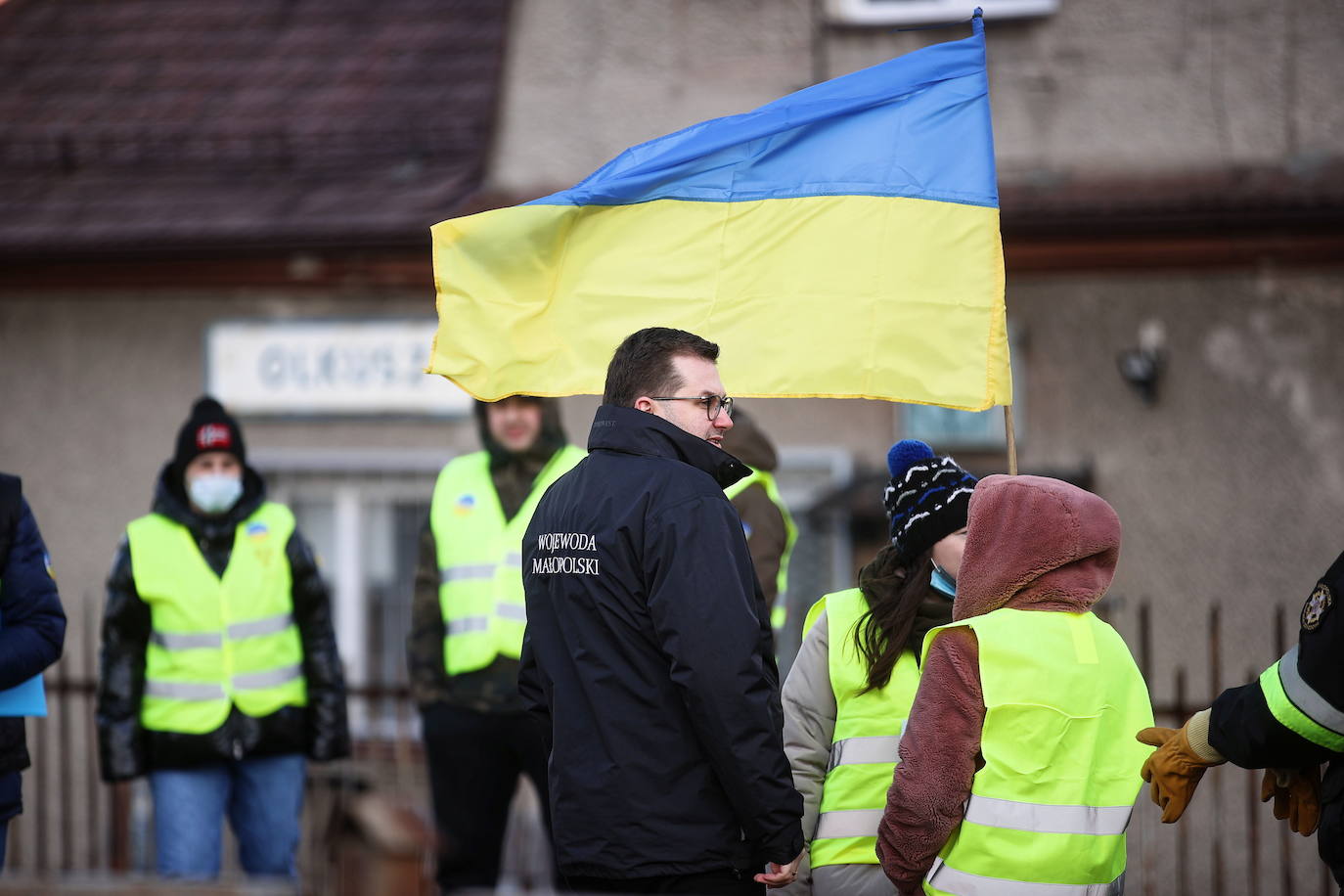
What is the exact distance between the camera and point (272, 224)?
8477mm

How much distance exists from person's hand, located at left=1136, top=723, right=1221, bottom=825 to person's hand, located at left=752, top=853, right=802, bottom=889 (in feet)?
2.58

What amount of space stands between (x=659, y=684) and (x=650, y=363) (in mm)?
755

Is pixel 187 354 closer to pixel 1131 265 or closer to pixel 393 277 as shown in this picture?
pixel 393 277

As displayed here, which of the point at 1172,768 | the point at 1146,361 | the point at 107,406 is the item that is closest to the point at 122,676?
the point at 1172,768

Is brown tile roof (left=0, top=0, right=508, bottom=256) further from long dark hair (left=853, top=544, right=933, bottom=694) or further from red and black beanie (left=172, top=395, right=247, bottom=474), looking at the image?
long dark hair (left=853, top=544, right=933, bottom=694)

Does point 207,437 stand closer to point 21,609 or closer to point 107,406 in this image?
point 21,609

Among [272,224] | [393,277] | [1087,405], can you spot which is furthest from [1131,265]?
[272,224]

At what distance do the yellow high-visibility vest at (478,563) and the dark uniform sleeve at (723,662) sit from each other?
6.63ft

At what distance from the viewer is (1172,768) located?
318 centimetres

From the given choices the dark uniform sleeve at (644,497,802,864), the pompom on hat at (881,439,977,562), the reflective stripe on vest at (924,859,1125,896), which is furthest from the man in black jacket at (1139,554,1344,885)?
the dark uniform sleeve at (644,497,802,864)

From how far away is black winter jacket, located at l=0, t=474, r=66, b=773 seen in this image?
4480mm

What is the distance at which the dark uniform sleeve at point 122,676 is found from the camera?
17.2ft

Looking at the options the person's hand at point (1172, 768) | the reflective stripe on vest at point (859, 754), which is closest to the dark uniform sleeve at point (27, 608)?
the reflective stripe on vest at point (859, 754)

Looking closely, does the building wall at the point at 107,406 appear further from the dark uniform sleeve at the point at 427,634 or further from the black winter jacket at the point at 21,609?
the black winter jacket at the point at 21,609
